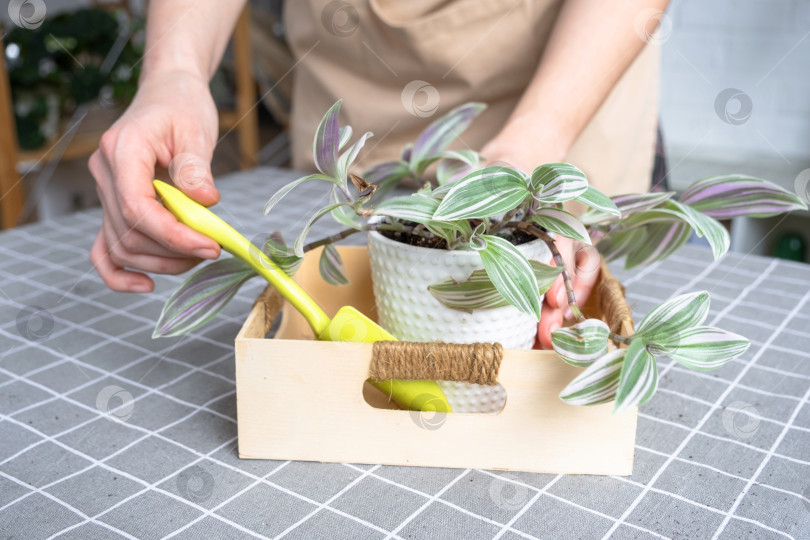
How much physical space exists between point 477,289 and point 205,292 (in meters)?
0.20

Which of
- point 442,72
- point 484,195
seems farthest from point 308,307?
point 442,72

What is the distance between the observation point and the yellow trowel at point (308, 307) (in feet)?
1.45

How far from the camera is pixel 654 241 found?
0.56 metres

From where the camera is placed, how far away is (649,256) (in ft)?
1.84

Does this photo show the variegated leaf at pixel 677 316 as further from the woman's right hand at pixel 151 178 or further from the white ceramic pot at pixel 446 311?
the woman's right hand at pixel 151 178

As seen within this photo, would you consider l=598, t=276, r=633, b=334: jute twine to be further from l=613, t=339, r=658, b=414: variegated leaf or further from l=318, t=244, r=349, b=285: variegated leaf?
l=318, t=244, r=349, b=285: variegated leaf

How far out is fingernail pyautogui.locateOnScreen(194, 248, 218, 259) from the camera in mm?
474

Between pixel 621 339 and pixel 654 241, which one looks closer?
pixel 621 339

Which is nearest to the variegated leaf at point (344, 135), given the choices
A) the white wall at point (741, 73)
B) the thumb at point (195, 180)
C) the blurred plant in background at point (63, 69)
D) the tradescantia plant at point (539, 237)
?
the tradescantia plant at point (539, 237)

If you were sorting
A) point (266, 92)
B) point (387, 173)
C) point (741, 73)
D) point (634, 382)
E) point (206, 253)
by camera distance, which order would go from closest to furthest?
point (634, 382) → point (206, 253) → point (387, 173) → point (266, 92) → point (741, 73)

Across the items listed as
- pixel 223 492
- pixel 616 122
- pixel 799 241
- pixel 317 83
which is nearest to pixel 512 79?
pixel 616 122

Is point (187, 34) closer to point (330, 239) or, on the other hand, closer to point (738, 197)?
point (330, 239)

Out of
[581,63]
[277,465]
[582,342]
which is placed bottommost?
[277,465]

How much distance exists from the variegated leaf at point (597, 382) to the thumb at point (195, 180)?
0.27 m
